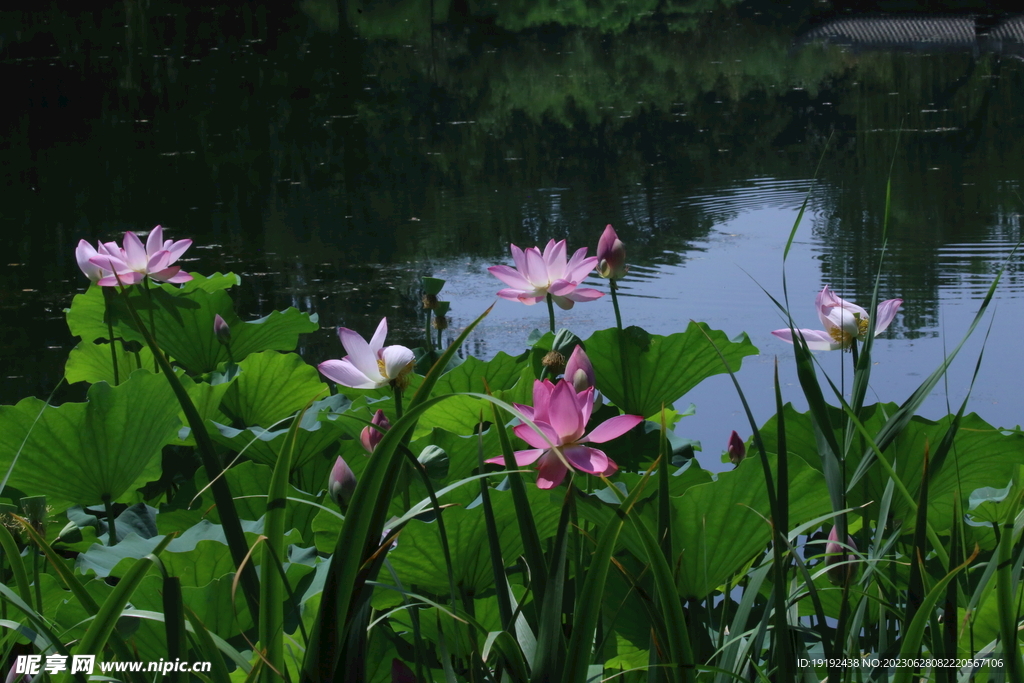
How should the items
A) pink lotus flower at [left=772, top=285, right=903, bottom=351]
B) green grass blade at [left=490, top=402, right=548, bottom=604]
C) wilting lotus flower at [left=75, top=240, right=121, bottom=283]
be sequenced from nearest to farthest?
green grass blade at [left=490, top=402, right=548, bottom=604] → pink lotus flower at [left=772, top=285, right=903, bottom=351] → wilting lotus flower at [left=75, top=240, right=121, bottom=283]

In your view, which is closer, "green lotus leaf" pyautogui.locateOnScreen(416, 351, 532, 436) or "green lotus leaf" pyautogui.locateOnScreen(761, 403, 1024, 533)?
"green lotus leaf" pyautogui.locateOnScreen(761, 403, 1024, 533)

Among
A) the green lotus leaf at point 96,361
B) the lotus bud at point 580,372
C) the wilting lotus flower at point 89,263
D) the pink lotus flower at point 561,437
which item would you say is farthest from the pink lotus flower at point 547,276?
the green lotus leaf at point 96,361

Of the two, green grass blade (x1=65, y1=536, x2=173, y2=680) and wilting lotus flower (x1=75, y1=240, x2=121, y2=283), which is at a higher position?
wilting lotus flower (x1=75, y1=240, x2=121, y2=283)

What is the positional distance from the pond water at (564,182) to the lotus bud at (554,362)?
373 millimetres

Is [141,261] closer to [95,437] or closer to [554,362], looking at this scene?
[95,437]

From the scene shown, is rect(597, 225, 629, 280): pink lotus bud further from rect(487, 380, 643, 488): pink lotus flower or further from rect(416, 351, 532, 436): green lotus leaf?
rect(487, 380, 643, 488): pink lotus flower

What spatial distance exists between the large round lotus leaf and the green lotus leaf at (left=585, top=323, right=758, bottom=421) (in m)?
0.52

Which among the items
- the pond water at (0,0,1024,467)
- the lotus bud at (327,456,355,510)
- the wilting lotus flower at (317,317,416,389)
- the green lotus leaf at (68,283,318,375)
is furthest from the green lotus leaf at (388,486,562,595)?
the green lotus leaf at (68,283,318,375)

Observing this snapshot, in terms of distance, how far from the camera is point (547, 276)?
110cm

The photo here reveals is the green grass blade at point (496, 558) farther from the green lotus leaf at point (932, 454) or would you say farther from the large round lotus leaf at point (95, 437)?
the large round lotus leaf at point (95, 437)

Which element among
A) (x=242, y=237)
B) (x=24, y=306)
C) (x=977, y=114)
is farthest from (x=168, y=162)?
(x=977, y=114)

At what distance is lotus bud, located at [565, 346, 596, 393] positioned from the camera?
0.83 metres

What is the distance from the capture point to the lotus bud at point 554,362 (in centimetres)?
96

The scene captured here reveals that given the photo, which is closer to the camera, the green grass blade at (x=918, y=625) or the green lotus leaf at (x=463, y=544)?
the green grass blade at (x=918, y=625)
